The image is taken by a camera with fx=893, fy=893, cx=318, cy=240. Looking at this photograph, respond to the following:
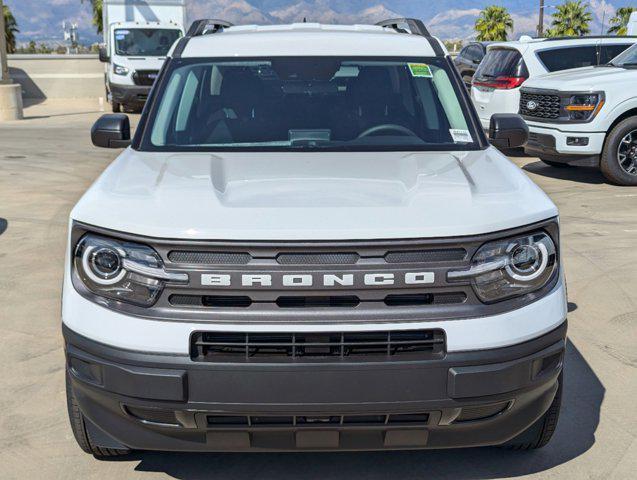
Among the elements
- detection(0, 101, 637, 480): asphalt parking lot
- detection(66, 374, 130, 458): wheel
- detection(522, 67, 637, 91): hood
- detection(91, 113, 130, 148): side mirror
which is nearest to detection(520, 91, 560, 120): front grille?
detection(522, 67, 637, 91): hood

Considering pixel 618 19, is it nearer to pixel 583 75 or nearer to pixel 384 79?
pixel 583 75

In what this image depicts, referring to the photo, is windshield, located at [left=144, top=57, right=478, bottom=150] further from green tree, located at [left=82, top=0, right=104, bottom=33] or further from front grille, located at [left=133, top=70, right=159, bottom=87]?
green tree, located at [left=82, top=0, right=104, bottom=33]

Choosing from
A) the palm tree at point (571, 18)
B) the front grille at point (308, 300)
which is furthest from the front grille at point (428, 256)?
the palm tree at point (571, 18)

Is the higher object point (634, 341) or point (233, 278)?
point (233, 278)

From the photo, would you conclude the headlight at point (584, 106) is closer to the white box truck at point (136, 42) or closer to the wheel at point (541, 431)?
the wheel at point (541, 431)

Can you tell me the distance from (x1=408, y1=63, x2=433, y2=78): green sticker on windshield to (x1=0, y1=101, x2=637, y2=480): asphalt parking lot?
1.75 m

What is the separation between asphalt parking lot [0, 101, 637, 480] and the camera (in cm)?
367

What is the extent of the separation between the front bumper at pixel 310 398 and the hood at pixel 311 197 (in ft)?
1.41

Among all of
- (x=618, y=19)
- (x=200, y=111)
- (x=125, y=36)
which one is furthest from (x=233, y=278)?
(x=618, y=19)

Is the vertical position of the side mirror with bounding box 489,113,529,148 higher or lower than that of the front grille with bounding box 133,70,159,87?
higher

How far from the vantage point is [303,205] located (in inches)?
124

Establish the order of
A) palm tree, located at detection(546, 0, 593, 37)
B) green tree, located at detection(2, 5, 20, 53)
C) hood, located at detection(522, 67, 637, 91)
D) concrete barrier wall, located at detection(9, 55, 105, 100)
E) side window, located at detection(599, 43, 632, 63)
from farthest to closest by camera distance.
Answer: green tree, located at detection(2, 5, 20, 53), palm tree, located at detection(546, 0, 593, 37), concrete barrier wall, located at detection(9, 55, 105, 100), side window, located at detection(599, 43, 632, 63), hood, located at detection(522, 67, 637, 91)

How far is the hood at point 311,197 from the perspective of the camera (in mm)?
3014

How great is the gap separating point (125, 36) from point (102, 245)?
20.7m
